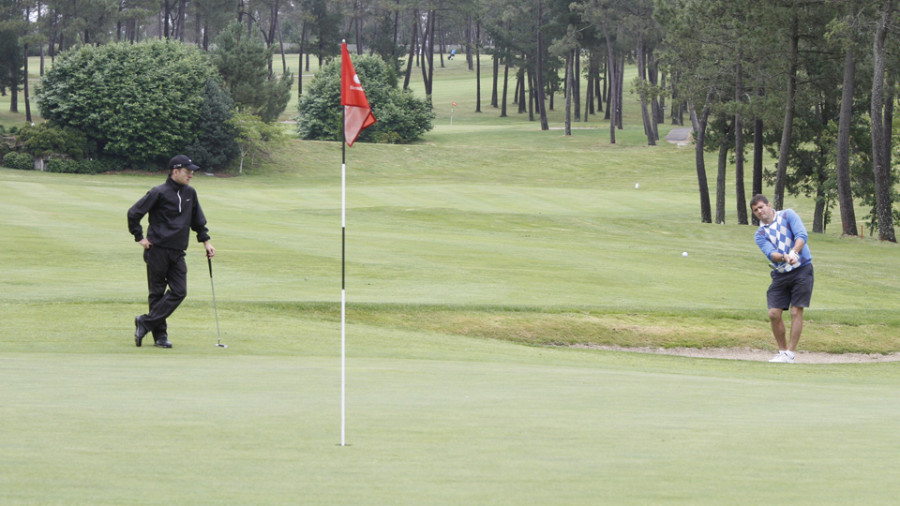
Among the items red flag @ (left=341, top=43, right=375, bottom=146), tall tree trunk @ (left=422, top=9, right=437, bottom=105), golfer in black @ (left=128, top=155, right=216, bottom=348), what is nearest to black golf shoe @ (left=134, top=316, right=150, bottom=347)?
golfer in black @ (left=128, top=155, right=216, bottom=348)

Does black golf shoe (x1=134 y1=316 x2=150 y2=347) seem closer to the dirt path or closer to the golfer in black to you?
the golfer in black

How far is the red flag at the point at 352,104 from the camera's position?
9.26 metres

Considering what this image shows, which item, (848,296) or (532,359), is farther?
(848,296)

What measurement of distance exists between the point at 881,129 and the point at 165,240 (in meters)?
32.9

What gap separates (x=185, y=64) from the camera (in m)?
71.1

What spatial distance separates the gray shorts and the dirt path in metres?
1.81

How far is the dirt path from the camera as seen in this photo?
16.8m

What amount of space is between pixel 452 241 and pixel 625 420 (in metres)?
22.3

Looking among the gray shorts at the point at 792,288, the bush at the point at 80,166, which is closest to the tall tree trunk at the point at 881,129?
the gray shorts at the point at 792,288

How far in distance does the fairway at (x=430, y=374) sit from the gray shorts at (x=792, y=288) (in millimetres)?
926

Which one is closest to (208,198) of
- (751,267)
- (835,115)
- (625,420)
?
(751,267)

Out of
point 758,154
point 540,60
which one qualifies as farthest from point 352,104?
point 540,60

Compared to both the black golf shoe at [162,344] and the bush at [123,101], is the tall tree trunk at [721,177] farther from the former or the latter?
the black golf shoe at [162,344]

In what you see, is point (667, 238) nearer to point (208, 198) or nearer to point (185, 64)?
point (208, 198)
